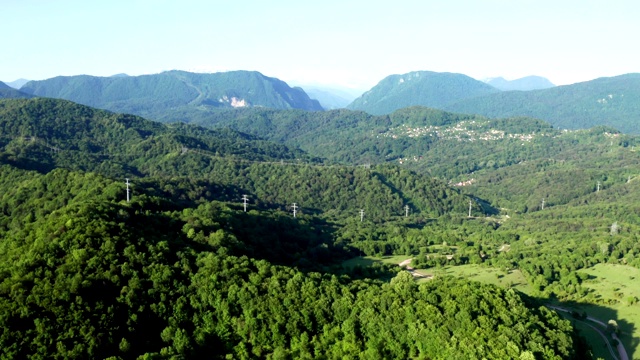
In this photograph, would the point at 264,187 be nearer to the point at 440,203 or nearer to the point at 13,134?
the point at 440,203

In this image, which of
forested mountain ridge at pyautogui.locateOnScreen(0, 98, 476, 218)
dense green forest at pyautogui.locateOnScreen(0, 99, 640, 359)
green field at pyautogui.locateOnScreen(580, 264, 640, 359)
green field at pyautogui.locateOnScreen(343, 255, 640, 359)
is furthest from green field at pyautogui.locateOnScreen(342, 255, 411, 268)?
forested mountain ridge at pyautogui.locateOnScreen(0, 98, 476, 218)

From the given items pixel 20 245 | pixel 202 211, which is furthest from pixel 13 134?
pixel 20 245

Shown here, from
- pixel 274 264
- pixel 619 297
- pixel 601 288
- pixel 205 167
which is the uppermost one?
pixel 274 264

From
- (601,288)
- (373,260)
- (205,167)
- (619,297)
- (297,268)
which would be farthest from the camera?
(205,167)

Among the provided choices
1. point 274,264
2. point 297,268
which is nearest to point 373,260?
point 297,268

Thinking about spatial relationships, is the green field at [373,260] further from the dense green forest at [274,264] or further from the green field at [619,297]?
the green field at [619,297]

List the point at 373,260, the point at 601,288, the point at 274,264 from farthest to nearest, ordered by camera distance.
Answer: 1. the point at 373,260
2. the point at 601,288
3. the point at 274,264

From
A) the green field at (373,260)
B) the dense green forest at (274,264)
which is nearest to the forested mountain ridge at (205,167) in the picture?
the dense green forest at (274,264)

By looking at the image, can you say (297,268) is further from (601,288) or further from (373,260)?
(601,288)
